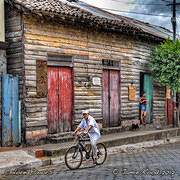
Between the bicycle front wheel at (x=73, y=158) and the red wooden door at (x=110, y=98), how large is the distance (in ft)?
19.0

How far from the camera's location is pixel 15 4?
424 inches

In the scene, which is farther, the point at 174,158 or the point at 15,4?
the point at 15,4

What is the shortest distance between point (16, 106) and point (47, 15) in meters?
2.98

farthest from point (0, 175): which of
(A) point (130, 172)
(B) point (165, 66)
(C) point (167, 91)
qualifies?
(C) point (167, 91)

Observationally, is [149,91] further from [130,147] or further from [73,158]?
[73,158]

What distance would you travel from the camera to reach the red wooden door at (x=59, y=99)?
1186cm

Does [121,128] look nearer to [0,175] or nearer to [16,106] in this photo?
[16,106]

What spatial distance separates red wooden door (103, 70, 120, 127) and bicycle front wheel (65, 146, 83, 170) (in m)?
5.79

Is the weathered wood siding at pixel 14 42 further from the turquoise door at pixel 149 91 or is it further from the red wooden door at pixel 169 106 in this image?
the red wooden door at pixel 169 106

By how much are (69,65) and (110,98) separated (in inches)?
110

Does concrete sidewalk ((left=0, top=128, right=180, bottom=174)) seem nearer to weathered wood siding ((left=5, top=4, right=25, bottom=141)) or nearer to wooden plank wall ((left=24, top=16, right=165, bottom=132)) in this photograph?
weathered wood siding ((left=5, top=4, right=25, bottom=141))

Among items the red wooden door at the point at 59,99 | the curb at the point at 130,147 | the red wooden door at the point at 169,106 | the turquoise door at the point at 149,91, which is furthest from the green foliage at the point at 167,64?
the red wooden door at the point at 59,99

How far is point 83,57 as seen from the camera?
13.0 meters

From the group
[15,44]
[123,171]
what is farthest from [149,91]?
[123,171]
